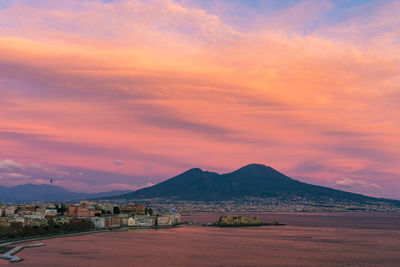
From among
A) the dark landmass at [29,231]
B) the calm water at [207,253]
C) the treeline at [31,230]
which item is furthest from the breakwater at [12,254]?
the treeline at [31,230]

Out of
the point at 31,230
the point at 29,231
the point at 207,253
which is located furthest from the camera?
the point at 31,230

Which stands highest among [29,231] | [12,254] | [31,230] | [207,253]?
[31,230]

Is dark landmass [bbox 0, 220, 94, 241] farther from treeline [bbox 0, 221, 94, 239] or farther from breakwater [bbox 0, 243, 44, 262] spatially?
breakwater [bbox 0, 243, 44, 262]

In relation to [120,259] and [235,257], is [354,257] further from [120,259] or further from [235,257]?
[120,259]

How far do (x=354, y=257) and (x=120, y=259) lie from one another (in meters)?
60.8

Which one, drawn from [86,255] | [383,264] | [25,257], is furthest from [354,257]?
[25,257]

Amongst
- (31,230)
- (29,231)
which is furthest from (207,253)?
(31,230)

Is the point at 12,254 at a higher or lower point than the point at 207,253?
higher

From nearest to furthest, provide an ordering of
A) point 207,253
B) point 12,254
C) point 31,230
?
point 12,254
point 207,253
point 31,230

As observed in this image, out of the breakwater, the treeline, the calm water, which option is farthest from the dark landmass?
the breakwater

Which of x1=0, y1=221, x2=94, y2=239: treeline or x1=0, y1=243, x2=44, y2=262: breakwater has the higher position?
x1=0, y1=221, x2=94, y2=239: treeline

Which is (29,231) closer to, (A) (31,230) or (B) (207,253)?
(A) (31,230)

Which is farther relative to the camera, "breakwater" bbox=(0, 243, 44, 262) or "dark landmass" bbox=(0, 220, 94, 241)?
"dark landmass" bbox=(0, 220, 94, 241)

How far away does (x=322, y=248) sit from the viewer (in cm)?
16088
